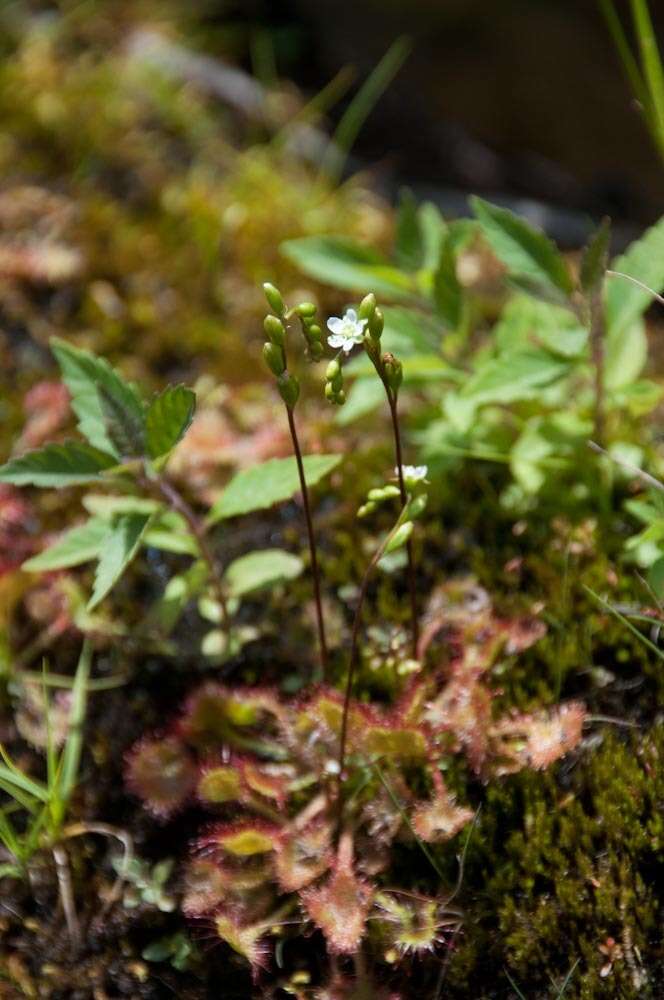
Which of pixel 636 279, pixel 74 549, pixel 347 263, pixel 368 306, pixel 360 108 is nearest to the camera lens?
pixel 368 306

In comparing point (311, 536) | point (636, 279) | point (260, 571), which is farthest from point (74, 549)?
point (636, 279)

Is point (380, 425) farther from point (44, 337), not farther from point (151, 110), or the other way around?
point (151, 110)

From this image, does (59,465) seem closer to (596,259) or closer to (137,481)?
(137,481)

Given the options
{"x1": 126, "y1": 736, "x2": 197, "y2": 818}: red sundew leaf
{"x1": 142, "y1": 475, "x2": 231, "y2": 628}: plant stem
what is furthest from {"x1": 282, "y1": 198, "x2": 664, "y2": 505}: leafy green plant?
{"x1": 126, "y1": 736, "x2": 197, "y2": 818}: red sundew leaf

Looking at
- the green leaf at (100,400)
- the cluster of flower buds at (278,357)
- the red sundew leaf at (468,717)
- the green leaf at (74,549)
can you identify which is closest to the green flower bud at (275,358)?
the cluster of flower buds at (278,357)

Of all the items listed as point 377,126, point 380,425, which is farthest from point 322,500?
point 377,126

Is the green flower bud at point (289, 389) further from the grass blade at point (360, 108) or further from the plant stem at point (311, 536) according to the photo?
the grass blade at point (360, 108)

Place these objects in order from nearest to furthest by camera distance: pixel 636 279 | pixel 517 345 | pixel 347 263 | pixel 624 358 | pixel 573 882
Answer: pixel 573 882 → pixel 636 279 → pixel 517 345 → pixel 624 358 → pixel 347 263
